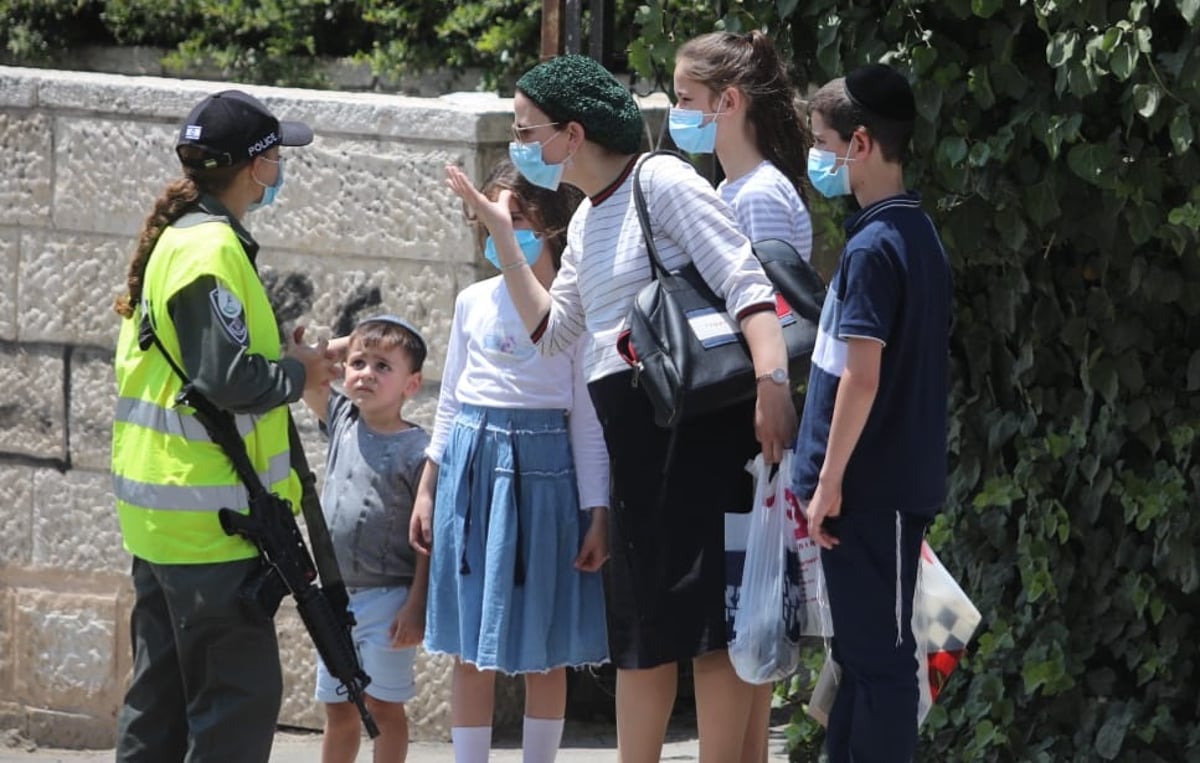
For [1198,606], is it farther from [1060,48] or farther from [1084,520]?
[1060,48]

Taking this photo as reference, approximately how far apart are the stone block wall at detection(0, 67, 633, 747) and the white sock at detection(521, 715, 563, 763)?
0.82 metres

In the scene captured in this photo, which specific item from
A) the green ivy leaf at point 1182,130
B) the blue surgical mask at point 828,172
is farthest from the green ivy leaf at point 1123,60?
the blue surgical mask at point 828,172

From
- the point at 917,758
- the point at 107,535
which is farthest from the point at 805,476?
the point at 107,535

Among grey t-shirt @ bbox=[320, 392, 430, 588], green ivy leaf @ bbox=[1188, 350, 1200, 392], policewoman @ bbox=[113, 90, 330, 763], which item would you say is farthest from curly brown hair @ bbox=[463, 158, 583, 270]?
green ivy leaf @ bbox=[1188, 350, 1200, 392]

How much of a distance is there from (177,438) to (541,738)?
1264 mm

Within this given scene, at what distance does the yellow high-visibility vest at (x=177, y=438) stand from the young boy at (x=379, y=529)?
2.41 ft

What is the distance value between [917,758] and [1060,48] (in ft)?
5.98

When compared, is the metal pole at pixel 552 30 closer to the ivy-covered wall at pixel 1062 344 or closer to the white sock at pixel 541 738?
the ivy-covered wall at pixel 1062 344

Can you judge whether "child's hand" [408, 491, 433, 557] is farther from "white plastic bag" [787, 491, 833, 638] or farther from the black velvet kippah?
the black velvet kippah

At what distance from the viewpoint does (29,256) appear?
5.80 meters

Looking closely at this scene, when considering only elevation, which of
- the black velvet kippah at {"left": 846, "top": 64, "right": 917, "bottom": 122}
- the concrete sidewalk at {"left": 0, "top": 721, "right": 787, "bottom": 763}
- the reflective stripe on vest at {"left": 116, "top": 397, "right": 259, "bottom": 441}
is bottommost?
the concrete sidewalk at {"left": 0, "top": 721, "right": 787, "bottom": 763}

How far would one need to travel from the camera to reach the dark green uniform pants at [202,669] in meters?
4.05

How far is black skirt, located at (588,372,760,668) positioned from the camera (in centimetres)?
417

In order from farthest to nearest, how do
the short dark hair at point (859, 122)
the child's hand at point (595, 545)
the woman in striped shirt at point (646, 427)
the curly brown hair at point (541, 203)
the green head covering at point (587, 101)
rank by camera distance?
the curly brown hair at point (541, 203) < the child's hand at point (595, 545) < the green head covering at point (587, 101) < the woman in striped shirt at point (646, 427) < the short dark hair at point (859, 122)
